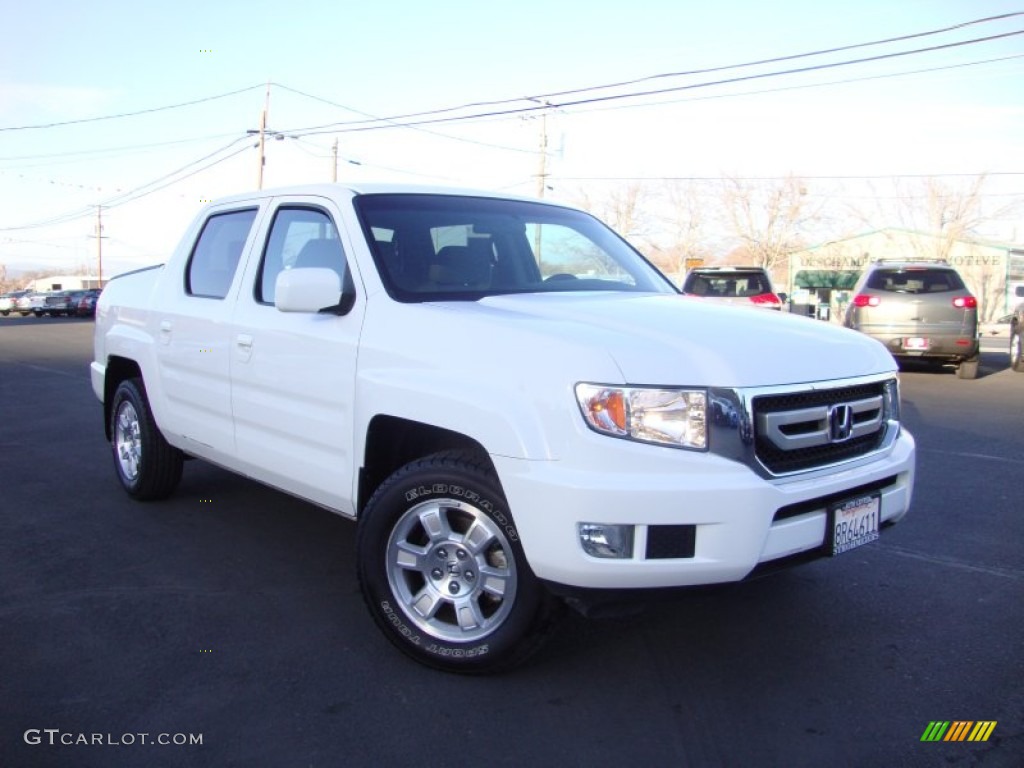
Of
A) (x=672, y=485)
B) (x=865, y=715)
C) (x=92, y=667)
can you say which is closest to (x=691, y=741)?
(x=865, y=715)

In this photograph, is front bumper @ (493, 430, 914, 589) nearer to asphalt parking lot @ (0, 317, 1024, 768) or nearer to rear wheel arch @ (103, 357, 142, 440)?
asphalt parking lot @ (0, 317, 1024, 768)

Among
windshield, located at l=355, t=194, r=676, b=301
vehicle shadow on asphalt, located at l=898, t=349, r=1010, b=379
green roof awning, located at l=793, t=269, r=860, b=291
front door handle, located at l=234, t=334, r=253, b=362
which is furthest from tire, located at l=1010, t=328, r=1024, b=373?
green roof awning, located at l=793, t=269, r=860, b=291

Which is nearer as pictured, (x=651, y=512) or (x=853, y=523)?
(x=651, y=512)

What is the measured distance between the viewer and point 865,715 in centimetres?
295

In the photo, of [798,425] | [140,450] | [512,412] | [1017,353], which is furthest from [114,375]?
[1017,353]

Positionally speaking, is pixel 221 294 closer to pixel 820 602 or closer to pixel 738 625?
pixel 738 625

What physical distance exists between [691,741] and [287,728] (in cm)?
131

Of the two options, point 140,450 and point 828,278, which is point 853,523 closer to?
point 140,450

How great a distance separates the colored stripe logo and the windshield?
7.48 feet

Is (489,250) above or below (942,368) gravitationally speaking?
above

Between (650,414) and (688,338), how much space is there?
0.37 m

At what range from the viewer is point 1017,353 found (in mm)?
14664

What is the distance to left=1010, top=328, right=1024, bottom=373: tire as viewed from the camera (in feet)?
47.6

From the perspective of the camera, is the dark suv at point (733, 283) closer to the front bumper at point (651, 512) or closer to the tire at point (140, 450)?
the tire at point (140, 450)
